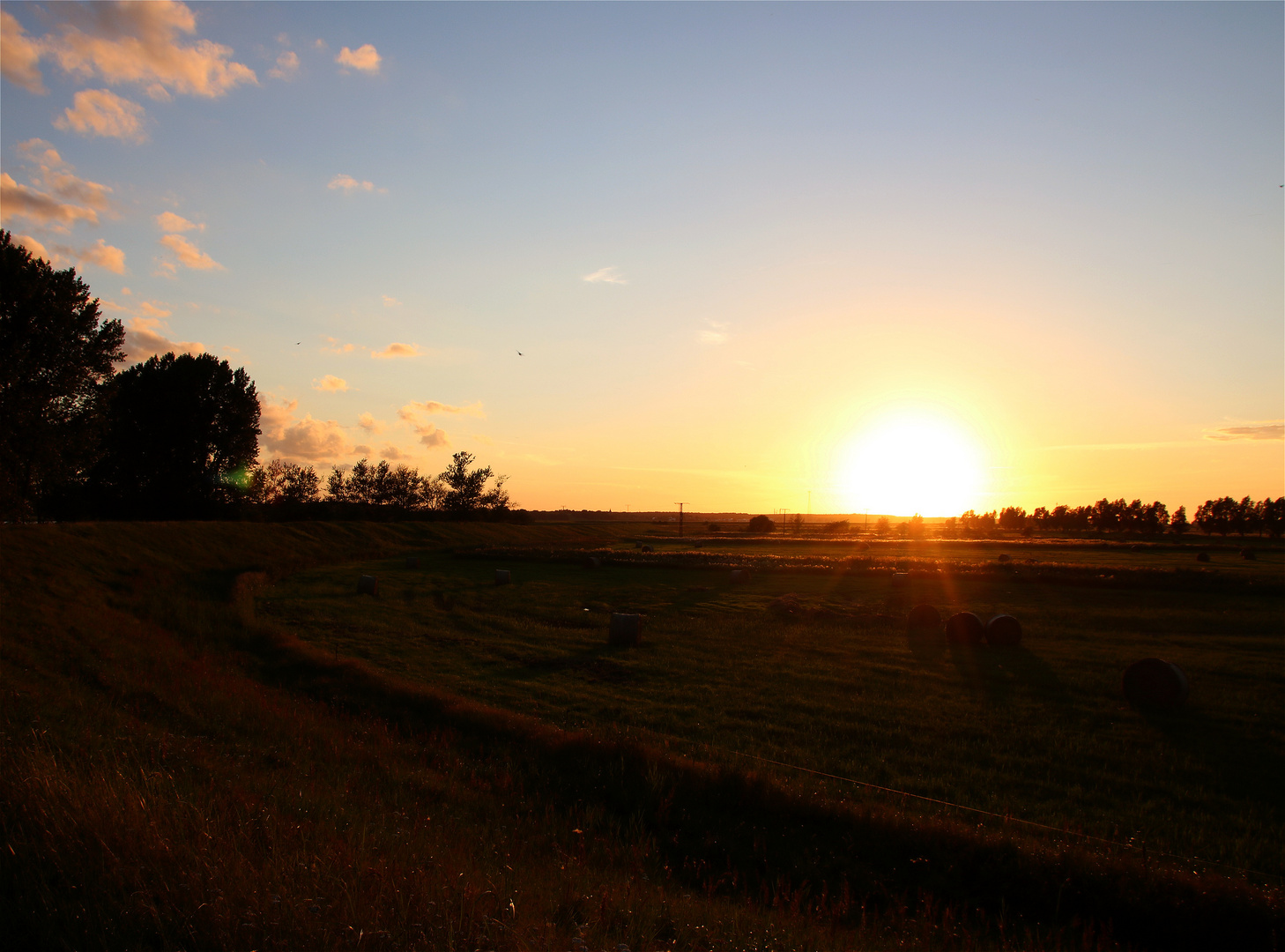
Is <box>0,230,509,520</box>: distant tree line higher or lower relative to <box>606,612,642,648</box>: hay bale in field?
higher

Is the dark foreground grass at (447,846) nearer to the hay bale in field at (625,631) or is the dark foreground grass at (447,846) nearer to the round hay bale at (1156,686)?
the hay bale in field at (625,631)

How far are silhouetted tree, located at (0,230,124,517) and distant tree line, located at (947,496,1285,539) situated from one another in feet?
501

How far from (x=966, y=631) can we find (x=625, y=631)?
13481 mm

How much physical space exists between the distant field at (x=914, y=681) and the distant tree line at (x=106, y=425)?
55.3 feet

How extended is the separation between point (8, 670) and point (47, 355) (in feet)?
122

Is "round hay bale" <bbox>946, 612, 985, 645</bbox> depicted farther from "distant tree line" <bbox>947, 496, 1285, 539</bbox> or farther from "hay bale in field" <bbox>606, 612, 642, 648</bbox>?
"distant tree line" <bbox>947, 496, 1285, 539</bbox>

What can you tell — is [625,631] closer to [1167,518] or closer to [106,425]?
[106,425]

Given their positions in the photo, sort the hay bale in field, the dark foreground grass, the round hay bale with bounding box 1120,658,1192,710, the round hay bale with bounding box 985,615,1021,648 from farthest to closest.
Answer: the round hay bale with bounding box 985,615,1021,648 < the hay bale in field < the round hay bale with bounding box 1120,658,1192,710 < the dark foreground grass

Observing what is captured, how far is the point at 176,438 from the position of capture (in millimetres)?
65500

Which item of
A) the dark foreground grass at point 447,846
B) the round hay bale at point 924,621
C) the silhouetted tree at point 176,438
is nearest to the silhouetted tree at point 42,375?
the silhouetted tree at point 176,438

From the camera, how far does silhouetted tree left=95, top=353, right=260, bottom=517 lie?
206 feet

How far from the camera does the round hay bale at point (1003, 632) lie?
26.4 metres

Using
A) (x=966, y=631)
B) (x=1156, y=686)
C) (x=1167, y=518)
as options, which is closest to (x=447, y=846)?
(x=1156, y=686)

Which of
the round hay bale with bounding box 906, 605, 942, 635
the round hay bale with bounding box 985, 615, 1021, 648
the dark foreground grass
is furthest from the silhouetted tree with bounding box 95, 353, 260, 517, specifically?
the round hay bale with bounding box 985, 615, 1021, 648
